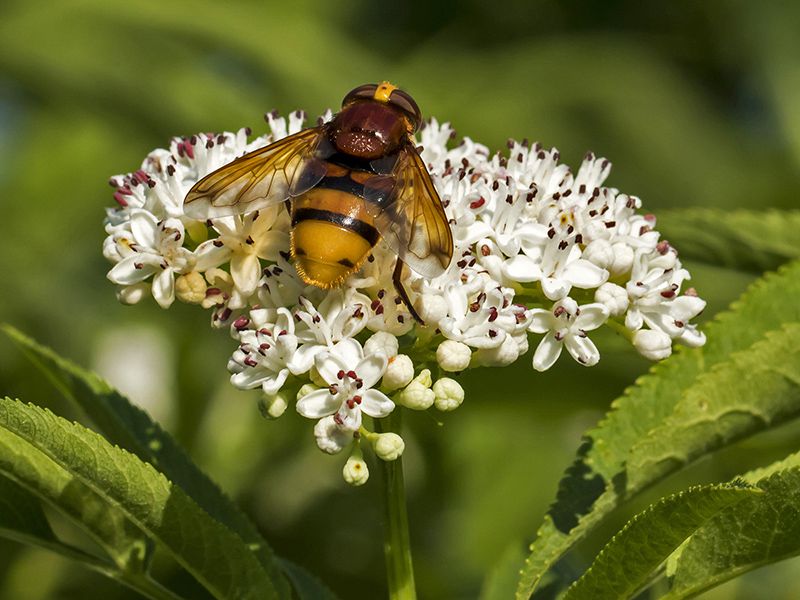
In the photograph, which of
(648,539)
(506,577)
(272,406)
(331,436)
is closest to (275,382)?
(272,406)

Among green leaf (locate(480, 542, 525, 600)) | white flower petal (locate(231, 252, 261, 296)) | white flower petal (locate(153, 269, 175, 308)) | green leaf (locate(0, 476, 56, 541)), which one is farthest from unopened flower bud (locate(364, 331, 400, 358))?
green leaf (locate(480, 542, 525, 600))

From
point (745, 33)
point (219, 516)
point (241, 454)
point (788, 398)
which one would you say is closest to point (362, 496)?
point (241, 454)

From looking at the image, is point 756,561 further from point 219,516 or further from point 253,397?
point 253,397

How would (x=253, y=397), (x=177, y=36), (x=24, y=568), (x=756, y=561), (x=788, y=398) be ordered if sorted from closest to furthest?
(x=756, y=561), (x=788, y=398), (x=24, y=568), (x=253, y=397), (x=177, y=36)

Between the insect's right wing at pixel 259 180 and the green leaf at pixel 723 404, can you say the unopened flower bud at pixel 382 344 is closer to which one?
the insect's right wing at pixel 259 180

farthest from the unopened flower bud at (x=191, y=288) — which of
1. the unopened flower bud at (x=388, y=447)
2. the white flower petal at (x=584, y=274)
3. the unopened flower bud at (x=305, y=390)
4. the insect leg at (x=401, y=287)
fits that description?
the white flower petal at (x=584, y=274)

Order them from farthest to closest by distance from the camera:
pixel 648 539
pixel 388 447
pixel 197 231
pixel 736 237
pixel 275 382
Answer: pixel 736 237, pixel 197 231, pixel 275 382, pixel 388 447, pixel 648 539

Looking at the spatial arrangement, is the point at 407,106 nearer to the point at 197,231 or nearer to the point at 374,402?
the point at 197,231
